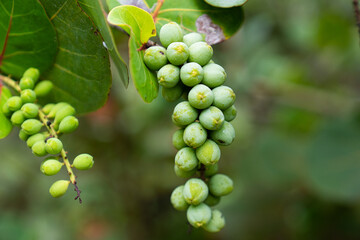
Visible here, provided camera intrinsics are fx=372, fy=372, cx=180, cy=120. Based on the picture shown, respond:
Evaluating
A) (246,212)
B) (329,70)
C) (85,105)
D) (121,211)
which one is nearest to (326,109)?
(329,70)

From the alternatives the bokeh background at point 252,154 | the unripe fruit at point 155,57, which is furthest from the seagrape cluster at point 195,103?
the bokeh background at point 252,154

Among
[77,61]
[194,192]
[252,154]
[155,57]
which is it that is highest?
[155,57]

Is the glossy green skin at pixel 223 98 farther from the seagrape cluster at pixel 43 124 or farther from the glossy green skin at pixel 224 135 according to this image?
the seagrape cluster at pixel 43 124

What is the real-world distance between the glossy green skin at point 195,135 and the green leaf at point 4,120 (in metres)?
0.54

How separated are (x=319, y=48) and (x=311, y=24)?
0.89 ft

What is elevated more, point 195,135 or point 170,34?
point 170,34

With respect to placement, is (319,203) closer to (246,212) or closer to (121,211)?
(246,212)

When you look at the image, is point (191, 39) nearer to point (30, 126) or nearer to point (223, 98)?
point (223, 98)

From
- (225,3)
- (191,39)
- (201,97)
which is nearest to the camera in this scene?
(201,97)

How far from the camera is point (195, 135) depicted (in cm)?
94

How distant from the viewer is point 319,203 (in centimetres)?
246

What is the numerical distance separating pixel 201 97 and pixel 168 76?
10 centimetres

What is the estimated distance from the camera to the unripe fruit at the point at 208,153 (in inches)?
37.6

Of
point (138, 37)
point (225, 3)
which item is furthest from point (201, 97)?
point (225, 3)
